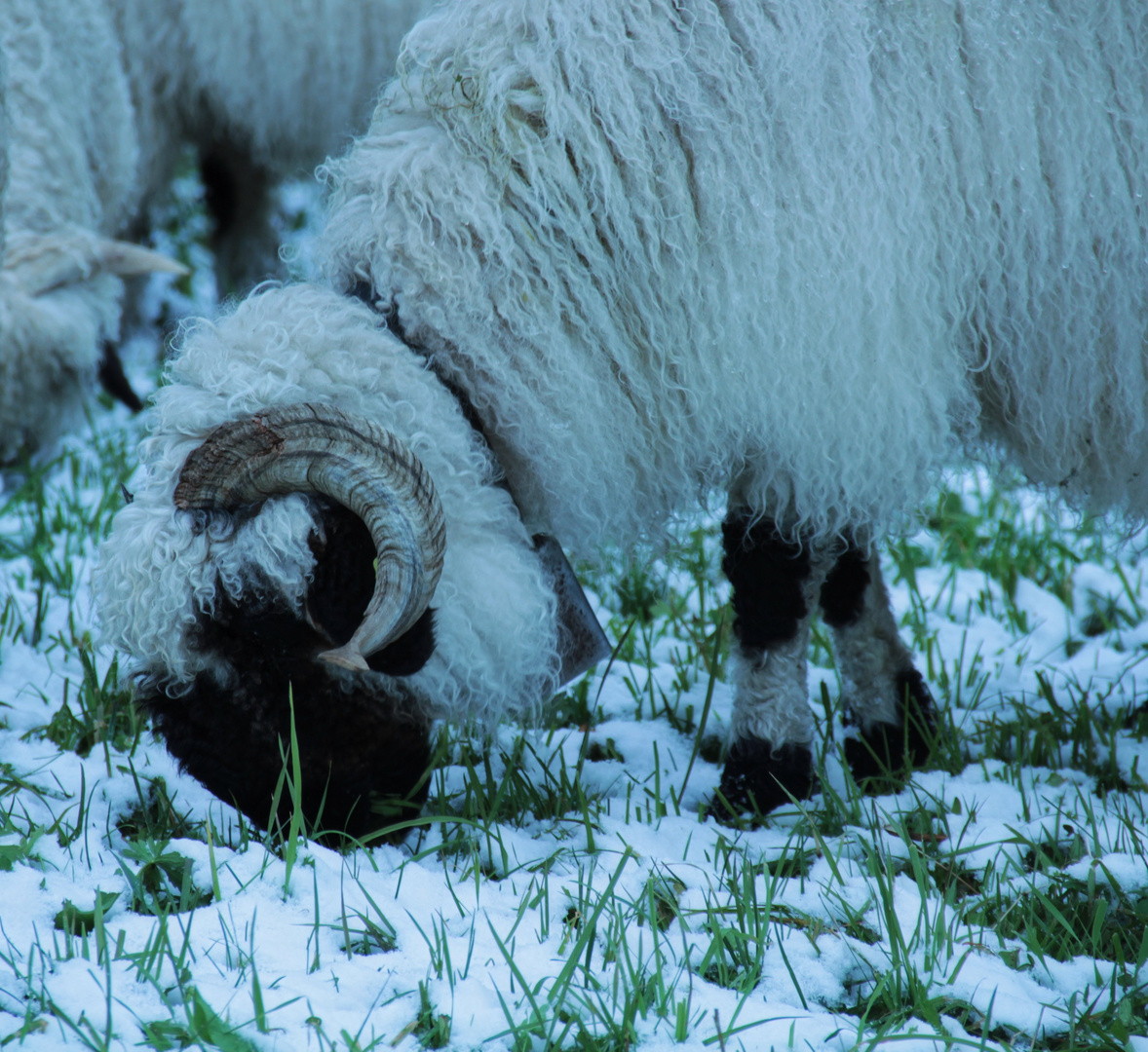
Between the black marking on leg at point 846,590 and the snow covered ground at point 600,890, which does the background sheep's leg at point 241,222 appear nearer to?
the snow covered ground at point 600,890

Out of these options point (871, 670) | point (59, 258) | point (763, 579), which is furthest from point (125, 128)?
point (871, 670)

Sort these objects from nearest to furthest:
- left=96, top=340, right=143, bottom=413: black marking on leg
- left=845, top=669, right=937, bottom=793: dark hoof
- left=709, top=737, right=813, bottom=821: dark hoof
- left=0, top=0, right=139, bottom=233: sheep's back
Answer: left=709, top=737, right=813, bottom=821: dark hoof
left=845, top=669, right=937, bottom=793: dark hoof
left=0, top=0, right=139, bottom=233: sheep's back
left=96, top=340, right=143, bottom=413: black marking on leg

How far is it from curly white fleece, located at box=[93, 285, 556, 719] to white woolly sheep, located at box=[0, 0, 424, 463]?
1718 mm

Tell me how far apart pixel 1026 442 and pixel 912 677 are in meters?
0.79

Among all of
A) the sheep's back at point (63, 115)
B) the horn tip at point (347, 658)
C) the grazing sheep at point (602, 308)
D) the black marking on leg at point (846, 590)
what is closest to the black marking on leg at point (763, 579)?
the grazing sheep at point (602, 308)

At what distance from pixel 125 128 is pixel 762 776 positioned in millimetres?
3613

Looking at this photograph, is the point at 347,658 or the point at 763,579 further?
the point at 763,579

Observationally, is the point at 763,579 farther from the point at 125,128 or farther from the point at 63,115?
the point at 125,128

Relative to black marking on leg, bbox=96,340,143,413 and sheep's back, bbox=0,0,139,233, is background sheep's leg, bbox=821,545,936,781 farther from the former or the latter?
black marking on leg, bbox=96,340,143,413

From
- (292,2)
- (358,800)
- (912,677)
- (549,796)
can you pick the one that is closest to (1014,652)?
(912,677)

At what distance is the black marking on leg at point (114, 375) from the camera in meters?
4.64

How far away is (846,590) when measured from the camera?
2922 millimetres

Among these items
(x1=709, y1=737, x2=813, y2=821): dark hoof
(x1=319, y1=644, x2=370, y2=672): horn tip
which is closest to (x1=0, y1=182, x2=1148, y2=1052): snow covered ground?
(x1=709, y1=737, x2=813, y2=821): dark hoof

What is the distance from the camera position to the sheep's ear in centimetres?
399
